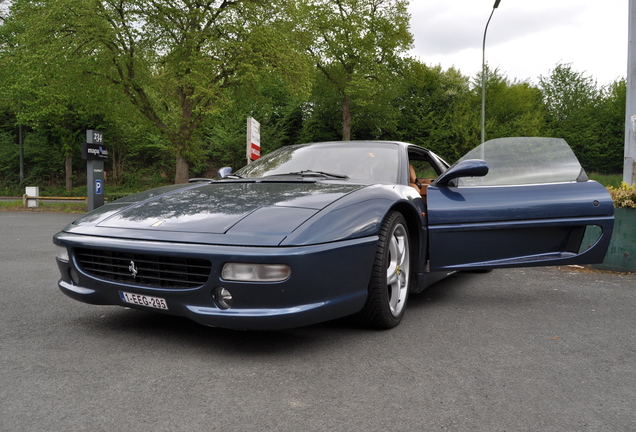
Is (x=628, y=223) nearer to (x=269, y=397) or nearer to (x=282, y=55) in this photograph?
(x=269, y=397)

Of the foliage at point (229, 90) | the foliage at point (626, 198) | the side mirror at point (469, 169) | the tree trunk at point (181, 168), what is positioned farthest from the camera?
the tree trunk at point (181, 168)

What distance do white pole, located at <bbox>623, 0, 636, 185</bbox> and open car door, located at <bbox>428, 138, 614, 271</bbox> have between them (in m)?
3.72

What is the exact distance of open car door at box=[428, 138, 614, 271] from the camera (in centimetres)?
354

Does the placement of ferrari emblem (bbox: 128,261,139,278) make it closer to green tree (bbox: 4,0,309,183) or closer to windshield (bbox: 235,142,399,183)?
windshield (bbox: 235,142,399,183)

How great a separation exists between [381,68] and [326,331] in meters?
26.3

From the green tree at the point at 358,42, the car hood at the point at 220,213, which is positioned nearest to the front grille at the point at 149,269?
the car hood at the point at 220,213

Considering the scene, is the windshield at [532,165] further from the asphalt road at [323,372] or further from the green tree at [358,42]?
the green tree at [358,42]

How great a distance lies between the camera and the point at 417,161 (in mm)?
4559

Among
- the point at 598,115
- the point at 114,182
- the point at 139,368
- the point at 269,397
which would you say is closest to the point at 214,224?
the point at 139,368

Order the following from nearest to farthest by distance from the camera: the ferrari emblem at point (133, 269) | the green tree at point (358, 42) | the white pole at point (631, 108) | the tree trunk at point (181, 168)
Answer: the ferrari emblem at point (133, 269), the white pole at point (631, 108), the tree trunk at point (181, 168), the green tree at point (358, 42)

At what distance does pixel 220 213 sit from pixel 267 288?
1.91ft

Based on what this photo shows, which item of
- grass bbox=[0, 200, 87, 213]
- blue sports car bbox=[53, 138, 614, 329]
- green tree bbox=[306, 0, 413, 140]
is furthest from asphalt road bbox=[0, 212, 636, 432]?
green tree bbox=[306, 0, 413, 140]

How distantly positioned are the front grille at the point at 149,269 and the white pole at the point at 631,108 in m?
6.27

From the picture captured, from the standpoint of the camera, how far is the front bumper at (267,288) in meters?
2.37
